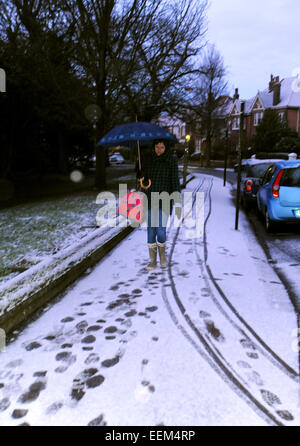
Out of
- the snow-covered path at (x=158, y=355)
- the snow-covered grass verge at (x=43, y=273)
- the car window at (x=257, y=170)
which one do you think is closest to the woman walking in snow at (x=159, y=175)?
the snow-covered path at (x=158, y=355)

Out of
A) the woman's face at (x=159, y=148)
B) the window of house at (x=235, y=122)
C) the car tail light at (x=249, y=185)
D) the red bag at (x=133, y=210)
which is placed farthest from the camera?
the window of house at (x=235, y=122)

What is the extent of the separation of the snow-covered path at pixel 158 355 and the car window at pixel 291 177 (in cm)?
319

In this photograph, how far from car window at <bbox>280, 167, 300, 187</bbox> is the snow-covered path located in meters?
3.19

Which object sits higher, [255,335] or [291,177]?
[291,177]

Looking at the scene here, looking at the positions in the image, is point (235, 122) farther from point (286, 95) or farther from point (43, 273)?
point (43, 273)

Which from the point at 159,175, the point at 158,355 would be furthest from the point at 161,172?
the point at 158,355

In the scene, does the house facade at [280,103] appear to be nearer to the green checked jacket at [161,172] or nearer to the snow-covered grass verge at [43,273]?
the snow-covered grass verge at [43,273]

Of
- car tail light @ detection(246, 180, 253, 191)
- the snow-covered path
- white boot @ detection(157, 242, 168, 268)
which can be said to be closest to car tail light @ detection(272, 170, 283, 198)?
the snow-covered path

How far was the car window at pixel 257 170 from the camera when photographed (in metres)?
12.0

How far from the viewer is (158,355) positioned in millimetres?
3082

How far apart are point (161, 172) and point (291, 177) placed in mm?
3789

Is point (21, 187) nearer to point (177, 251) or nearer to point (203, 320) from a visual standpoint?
point (177, 251)

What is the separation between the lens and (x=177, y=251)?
6555 millimetres
